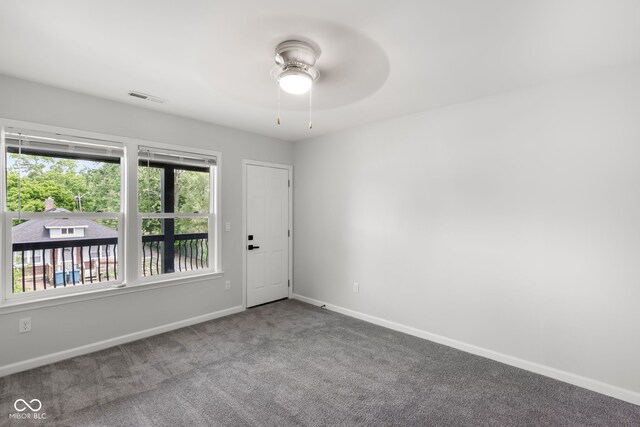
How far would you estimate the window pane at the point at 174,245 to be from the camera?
3.42m

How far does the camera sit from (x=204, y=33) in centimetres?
192

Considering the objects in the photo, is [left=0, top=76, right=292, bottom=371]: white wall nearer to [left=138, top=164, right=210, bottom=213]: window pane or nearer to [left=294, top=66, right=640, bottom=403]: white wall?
[left=138, top=164, right=210, bottom=213]: window pane

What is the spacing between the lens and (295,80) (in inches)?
83.9

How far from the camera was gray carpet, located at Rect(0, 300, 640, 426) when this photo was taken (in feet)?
6.75

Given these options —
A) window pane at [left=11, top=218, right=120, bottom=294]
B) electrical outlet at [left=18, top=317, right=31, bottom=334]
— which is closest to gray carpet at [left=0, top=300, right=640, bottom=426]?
electrical outlet at [left=18, top=317, right=31, bottom=334]

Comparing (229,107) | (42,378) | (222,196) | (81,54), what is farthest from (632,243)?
(42,378)

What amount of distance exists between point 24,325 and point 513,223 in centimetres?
440

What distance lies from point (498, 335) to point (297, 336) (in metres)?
2.01

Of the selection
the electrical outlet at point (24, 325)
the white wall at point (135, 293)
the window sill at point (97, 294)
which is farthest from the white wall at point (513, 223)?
the electrical outlet at point (24, 325)

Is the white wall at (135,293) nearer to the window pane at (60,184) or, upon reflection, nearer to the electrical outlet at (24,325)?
the electrical outlet at (24,325)

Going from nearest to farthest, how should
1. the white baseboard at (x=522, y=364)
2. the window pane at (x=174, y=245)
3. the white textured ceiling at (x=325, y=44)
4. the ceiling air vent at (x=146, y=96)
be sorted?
the white textured ceiling at (x=325, y=44)
the white baseboard at (x=522, y=364)
the ceiling air vent at (x=146, y=96)
the window pane at (x=174, y=245)
